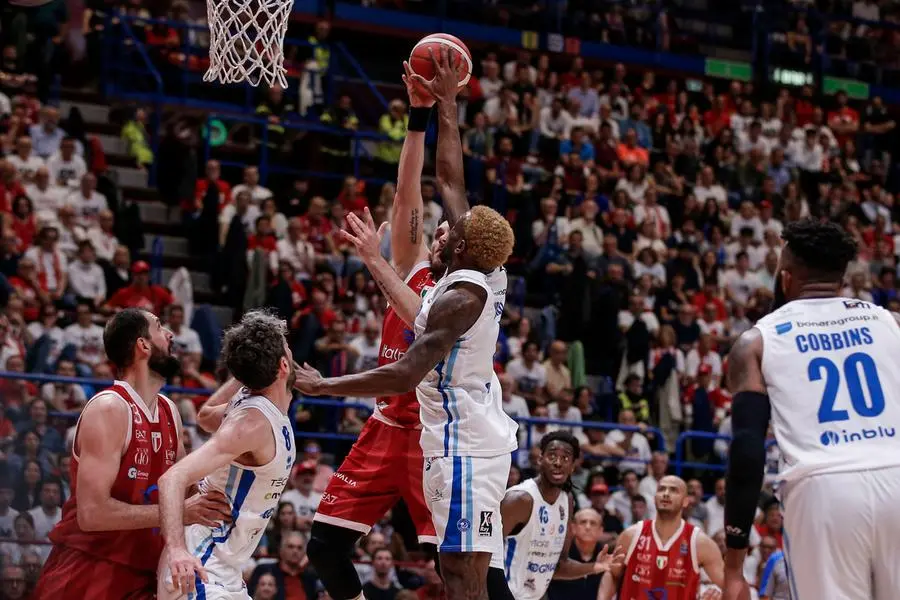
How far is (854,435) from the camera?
4.66 m

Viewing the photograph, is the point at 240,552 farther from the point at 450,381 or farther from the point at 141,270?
the point at 141,270

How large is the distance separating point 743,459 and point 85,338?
8.76 meters

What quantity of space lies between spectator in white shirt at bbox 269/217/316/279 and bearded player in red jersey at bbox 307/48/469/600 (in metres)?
7.67

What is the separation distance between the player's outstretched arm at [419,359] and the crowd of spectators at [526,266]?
4393mm

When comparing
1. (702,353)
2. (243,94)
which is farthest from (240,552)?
(243,94)

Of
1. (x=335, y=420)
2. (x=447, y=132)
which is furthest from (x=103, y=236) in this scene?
(x=447, y=132)

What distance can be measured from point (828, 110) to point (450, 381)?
19386 millimetres

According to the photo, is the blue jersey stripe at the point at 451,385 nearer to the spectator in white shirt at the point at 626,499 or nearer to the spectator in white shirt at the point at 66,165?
the spectator in white shirt at the point at 626,499

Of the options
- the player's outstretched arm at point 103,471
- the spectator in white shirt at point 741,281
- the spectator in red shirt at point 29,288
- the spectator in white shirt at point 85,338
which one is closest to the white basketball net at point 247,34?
the player's outstretched arm at point 103,471

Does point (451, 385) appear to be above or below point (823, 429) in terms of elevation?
below

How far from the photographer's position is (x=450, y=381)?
594 centimetres

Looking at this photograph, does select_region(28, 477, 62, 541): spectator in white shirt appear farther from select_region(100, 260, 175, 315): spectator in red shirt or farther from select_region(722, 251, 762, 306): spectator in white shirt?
select_region(722, 251, 762, 306): spectator in white shirt

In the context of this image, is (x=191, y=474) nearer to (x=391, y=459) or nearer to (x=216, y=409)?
(x=216, y=409)

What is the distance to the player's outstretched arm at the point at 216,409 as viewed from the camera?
6219 millimetres
